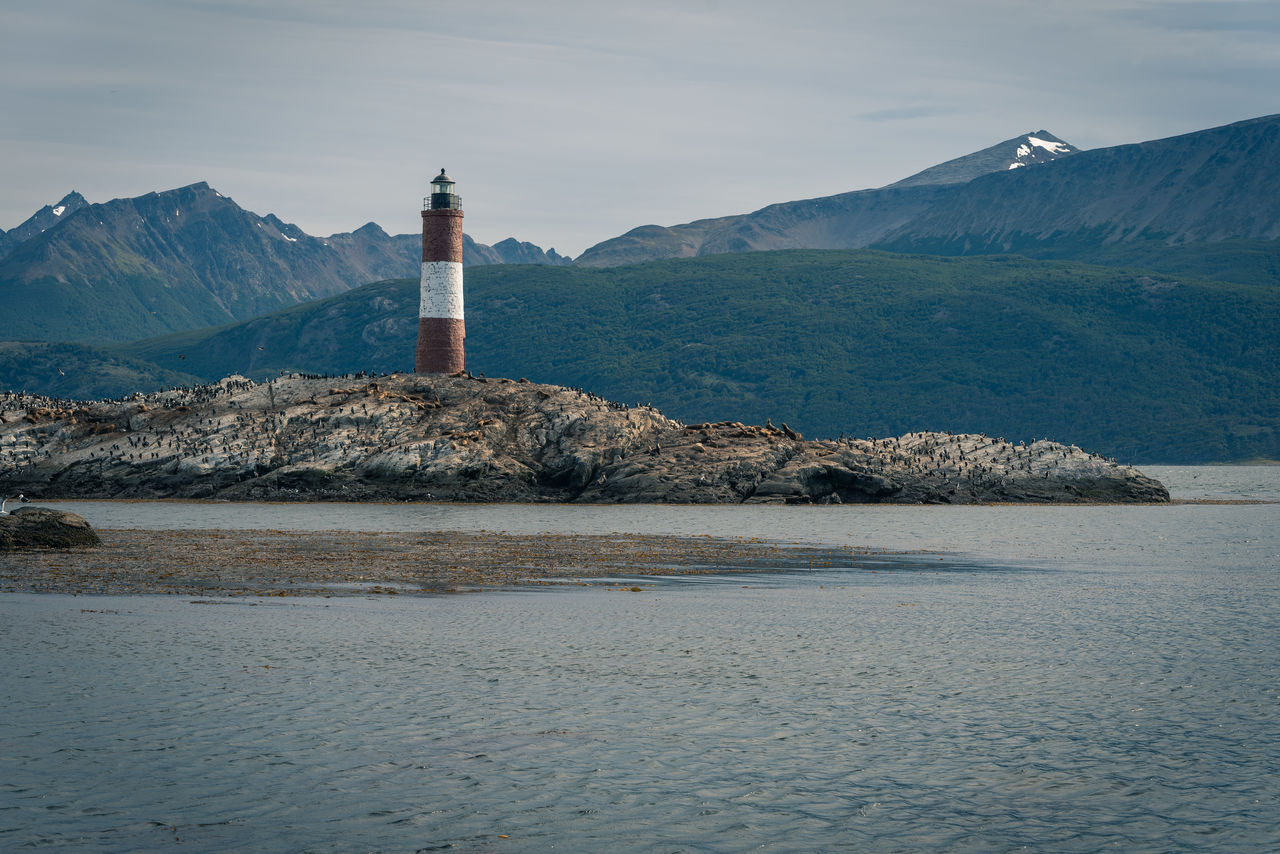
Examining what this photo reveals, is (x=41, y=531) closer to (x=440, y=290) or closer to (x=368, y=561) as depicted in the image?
(x=368, y=561)

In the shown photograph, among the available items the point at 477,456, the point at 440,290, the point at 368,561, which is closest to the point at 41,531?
the point at 368,561

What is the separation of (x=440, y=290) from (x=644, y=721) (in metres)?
81.3

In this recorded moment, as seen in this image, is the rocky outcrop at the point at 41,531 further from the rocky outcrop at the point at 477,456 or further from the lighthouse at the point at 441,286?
the lighthouse at the point at 441,286

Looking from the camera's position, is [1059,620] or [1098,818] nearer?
[1098,818]

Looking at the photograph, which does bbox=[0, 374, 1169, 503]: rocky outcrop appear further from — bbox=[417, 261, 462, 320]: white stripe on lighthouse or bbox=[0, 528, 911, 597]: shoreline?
bbox=[0, 528, 911, 597]: shoreline

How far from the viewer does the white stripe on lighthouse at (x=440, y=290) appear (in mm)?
96250

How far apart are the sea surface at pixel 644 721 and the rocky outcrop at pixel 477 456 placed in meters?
46.9

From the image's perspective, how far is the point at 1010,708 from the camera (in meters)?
18.9

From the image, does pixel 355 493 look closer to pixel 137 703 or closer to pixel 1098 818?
pixel 137 703

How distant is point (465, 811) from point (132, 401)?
86363 millimetres

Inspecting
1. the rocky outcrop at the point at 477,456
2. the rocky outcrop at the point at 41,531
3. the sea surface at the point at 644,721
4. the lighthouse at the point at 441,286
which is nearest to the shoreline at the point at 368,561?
the rocky outcrop at the point at 41,531

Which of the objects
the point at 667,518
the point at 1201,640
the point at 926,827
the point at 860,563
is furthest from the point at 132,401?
the point at 926,827

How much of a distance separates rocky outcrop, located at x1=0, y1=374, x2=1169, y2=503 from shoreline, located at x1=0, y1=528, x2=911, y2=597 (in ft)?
86.4

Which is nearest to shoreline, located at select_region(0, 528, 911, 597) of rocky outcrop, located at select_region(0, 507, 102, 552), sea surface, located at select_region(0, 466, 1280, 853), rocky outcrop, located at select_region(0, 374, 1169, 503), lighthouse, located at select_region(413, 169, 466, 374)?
rocky outcrop, located at select_region(0, 507, 102, 552)
